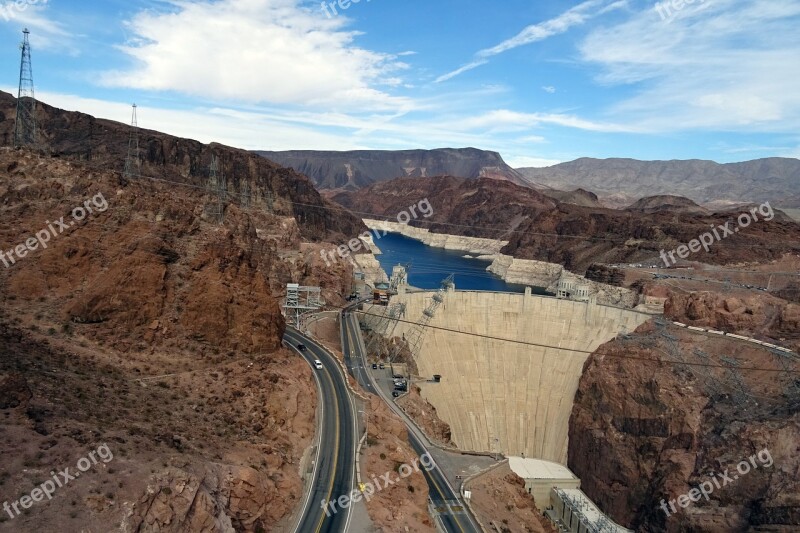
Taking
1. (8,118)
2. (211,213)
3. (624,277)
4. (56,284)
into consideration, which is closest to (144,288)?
(56,284)

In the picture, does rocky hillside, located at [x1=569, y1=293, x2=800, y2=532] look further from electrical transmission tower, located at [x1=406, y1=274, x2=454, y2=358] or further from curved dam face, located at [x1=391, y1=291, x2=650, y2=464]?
electrical transmission tower, located at [x1=406, y1=274, x2=454, y2=358]

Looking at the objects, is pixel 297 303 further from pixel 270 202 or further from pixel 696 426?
pixel 270 202

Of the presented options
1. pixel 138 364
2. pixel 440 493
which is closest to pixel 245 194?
pixel 138 364

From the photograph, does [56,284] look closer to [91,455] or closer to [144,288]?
[144,288]

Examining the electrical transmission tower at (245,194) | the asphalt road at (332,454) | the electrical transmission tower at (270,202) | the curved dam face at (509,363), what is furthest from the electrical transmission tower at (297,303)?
the electrical transmission tower at (270,202)

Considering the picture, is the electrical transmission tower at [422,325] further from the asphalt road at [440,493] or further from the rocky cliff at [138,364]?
the rocky cliff at [138,364]
